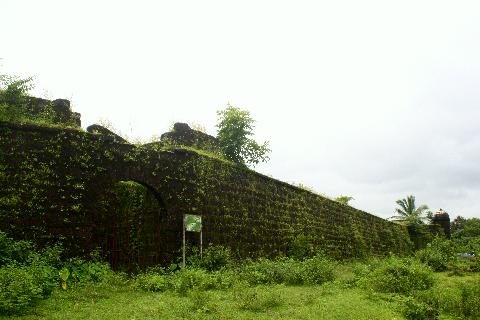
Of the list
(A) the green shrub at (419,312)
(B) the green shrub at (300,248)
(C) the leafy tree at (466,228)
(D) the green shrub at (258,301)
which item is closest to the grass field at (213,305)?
(D) the green shrub at (258,301)

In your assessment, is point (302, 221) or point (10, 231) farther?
point (302, 221)

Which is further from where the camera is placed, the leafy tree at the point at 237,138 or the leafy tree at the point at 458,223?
the leafy tree at the point at 458,223

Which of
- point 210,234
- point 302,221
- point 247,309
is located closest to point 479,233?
point 302,221

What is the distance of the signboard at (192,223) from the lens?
34.2ft

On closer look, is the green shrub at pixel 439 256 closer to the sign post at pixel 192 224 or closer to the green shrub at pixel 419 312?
the green shrub at pixel 419 312

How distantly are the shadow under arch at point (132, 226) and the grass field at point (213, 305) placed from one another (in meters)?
1.33

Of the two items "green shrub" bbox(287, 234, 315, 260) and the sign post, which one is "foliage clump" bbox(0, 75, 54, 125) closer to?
the sign post

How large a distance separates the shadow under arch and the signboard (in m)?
0.47

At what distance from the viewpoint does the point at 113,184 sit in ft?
31.0

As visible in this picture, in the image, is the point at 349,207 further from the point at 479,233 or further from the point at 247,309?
the point at 479,233

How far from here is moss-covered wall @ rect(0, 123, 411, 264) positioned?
27.0 feet

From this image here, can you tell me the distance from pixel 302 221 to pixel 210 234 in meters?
5.83

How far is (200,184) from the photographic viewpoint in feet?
37.7

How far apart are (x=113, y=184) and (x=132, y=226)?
118 centimetres
